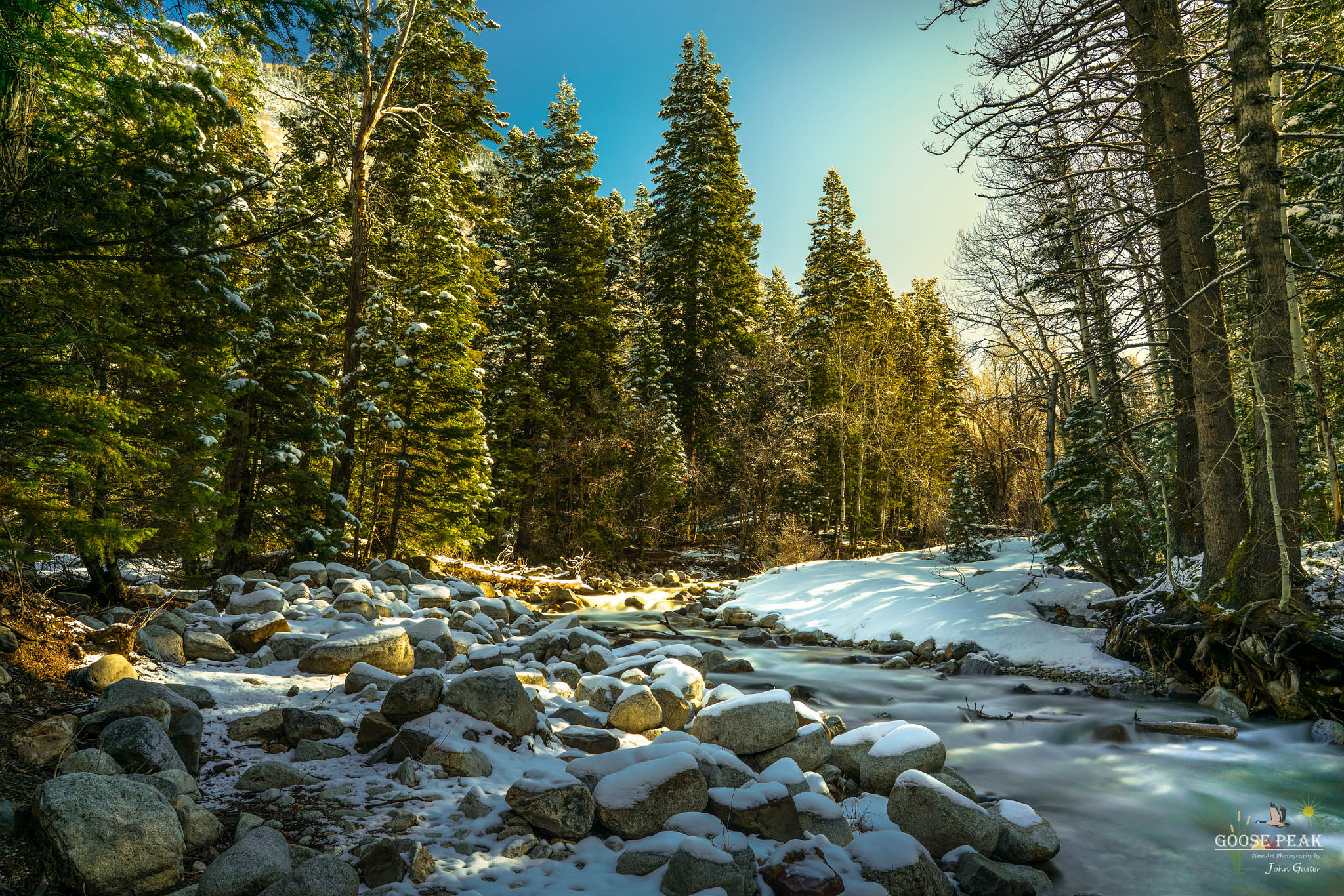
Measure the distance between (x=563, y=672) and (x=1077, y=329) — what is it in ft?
38.5

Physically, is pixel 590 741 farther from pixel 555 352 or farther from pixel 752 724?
pixel 555 352

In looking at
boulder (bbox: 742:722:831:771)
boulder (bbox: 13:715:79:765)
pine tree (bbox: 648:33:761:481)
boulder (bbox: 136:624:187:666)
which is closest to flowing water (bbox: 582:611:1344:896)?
boulder (bbox: 742:722:831:771)

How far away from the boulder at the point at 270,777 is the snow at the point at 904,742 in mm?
3880

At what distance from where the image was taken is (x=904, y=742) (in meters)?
4.99

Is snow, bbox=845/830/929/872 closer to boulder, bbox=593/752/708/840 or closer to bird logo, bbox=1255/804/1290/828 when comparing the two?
boulder, bbox=593/752/708/840

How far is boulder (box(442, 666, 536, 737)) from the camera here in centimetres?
457

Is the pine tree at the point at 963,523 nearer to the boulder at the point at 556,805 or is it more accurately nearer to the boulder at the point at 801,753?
the boulder at the point at 801,753

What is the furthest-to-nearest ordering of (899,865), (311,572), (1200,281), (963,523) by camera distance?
(963,523)
(311,572)
(1200,281)
(899,865)

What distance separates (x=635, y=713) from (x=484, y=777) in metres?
1.65

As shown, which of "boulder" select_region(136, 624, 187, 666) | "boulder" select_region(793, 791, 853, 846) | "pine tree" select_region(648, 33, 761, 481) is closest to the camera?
"boulder" select_region(793, 791, 853, 846)

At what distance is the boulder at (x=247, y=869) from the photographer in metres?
2.53

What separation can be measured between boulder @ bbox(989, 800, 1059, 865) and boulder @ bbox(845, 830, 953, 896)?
2.86ft

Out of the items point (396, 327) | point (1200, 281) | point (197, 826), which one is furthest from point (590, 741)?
point (396, 327)

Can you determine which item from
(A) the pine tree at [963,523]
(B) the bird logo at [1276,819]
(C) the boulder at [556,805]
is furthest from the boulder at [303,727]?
(A) the pine tree at [963,523]
